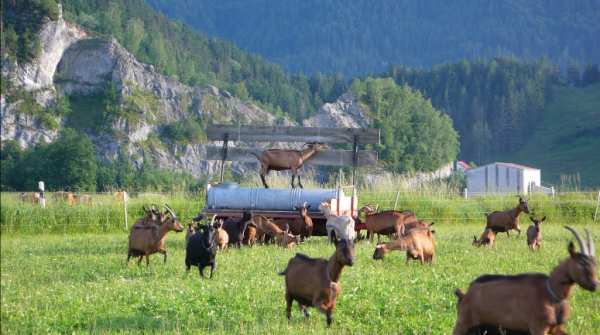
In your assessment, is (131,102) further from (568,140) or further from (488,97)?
(488,97)

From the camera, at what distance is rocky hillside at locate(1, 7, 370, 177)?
82.7 m

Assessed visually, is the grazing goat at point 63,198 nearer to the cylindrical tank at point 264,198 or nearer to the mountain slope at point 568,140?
the cylindrical tank at point 264,198

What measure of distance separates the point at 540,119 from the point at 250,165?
80.4 metres

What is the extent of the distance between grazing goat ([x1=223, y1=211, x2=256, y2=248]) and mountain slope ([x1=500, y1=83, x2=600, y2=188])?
8003 cm

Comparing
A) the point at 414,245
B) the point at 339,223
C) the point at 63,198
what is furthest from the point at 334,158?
the point at 63,198

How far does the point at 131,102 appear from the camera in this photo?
89500 millimetres

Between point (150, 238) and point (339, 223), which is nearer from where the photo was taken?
point (150, 238)

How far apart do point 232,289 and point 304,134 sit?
943cm

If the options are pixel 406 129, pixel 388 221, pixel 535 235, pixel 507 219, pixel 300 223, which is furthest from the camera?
pixel 406 129

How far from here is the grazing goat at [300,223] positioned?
16.9 metres

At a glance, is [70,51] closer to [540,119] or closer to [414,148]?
[414,148]

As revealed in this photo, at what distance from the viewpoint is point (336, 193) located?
17562mm

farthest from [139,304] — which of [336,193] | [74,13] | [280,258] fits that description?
[74,13]

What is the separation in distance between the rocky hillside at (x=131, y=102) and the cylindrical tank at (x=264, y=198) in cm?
5799
